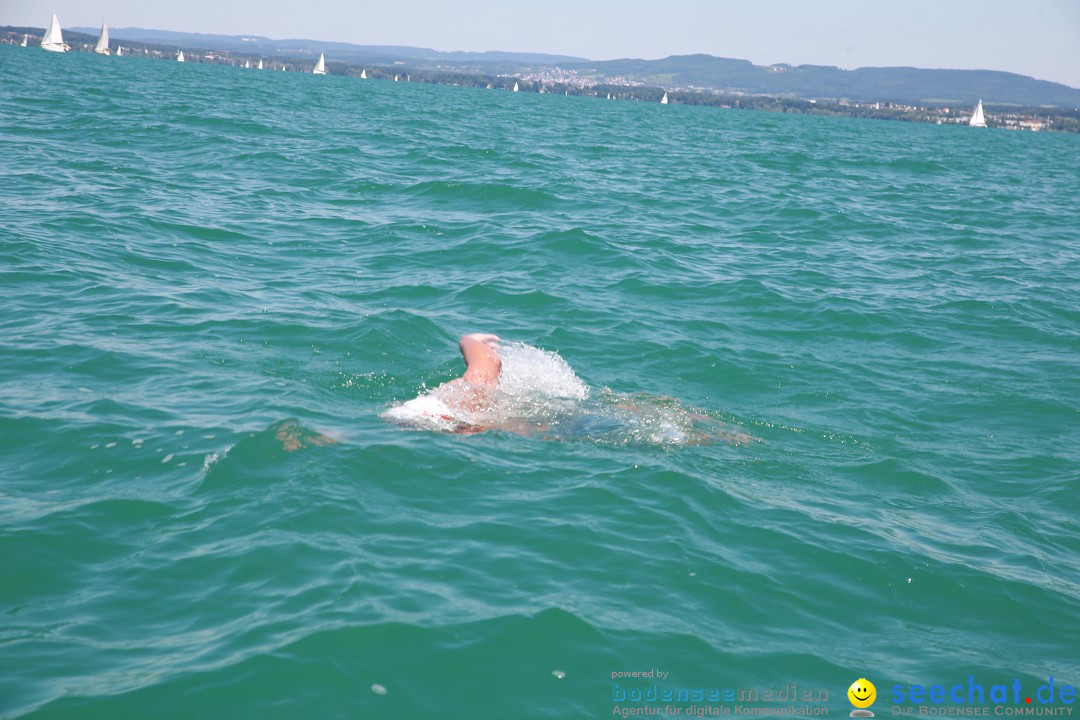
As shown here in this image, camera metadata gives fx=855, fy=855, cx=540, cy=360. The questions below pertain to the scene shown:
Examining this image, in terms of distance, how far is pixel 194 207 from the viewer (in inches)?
676

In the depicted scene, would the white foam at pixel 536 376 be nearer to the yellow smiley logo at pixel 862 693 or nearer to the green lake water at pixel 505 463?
the green lake water at pixel 505 463

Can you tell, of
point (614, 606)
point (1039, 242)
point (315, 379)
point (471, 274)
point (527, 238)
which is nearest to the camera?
point (614, 606)

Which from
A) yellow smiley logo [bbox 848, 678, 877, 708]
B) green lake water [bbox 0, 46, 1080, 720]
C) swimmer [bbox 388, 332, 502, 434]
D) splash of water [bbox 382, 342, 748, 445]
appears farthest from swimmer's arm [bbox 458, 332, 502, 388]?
yellow smiley logo [bbox 848, 678, 877, 708]

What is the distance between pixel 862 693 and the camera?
17.2 ft

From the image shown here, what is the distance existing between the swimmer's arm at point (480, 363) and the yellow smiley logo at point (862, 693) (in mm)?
4972

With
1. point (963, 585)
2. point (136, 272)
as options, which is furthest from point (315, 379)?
point (963, 585)

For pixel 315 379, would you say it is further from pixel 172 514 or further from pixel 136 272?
pixel 136 272

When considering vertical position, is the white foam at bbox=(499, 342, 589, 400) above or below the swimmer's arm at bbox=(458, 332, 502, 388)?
below

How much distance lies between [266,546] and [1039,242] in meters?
20.9

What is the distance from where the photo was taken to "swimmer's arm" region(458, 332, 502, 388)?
362 inches

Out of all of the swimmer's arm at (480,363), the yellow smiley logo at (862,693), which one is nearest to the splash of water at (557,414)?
the swimmer's arm at (480,363)

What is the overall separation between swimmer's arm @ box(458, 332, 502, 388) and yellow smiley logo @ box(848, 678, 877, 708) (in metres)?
4.97

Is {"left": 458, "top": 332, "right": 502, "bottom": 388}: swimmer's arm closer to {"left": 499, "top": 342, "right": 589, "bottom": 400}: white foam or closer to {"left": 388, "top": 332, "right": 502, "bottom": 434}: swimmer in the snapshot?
{"left": 388, "top": 332, "right": 502, "bottom": 434}: swimmer

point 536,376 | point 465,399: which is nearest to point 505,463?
point 465,399
